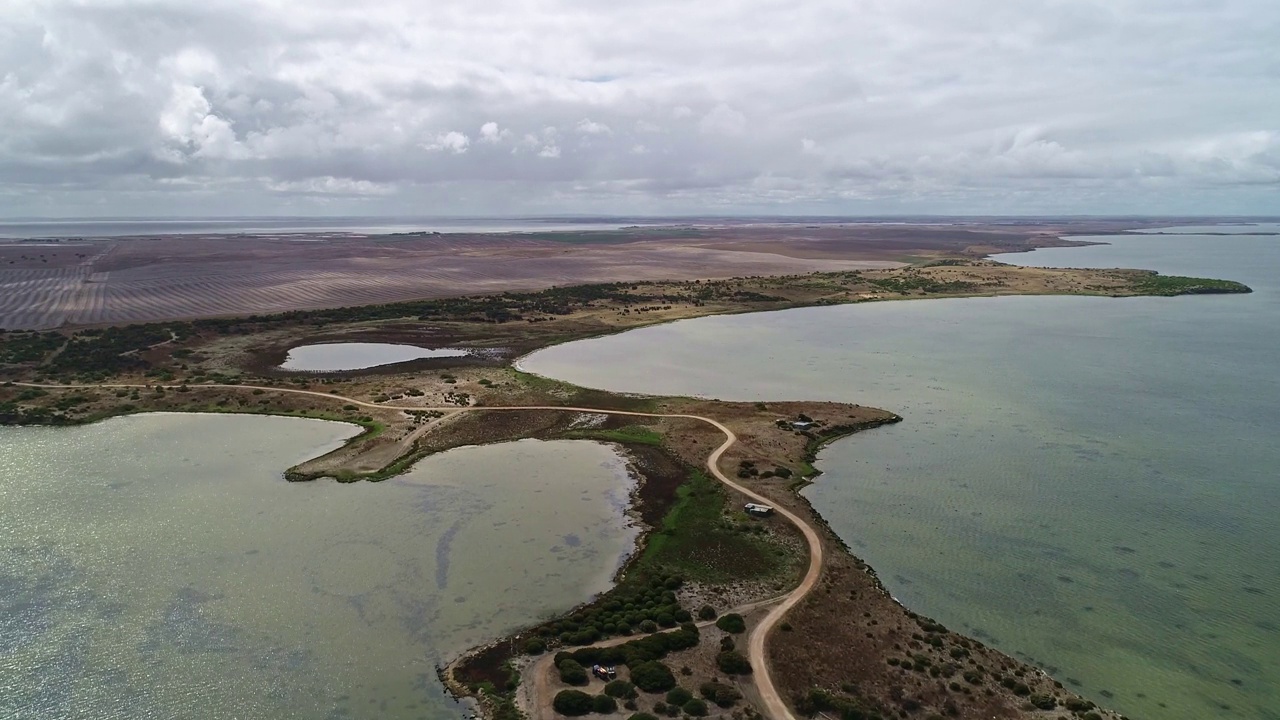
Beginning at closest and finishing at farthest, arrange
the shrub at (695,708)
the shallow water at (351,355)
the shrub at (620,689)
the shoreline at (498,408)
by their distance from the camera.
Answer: the shrub at (695,708), the shrub at (620,689), the shoreline at (498,408), the shallow water at (351,355)

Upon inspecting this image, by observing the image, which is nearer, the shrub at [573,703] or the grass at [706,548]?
the shrub at [573,703]

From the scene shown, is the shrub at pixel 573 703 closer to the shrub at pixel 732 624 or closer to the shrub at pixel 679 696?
the shrub at pixel 679 696

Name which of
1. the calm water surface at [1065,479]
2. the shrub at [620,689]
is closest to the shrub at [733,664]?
the shrub at [620,689]

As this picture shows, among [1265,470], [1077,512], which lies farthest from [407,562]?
[1265,470]

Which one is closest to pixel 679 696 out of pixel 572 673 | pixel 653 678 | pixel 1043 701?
pixel 653 678

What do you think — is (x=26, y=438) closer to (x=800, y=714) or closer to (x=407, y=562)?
(x=407, y=562)

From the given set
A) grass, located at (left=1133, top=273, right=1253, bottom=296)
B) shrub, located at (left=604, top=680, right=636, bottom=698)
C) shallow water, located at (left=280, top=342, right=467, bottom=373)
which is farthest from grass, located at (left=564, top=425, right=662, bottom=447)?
Result: grass, located at (left=1133, top=273, right=1253, bottom=296)
